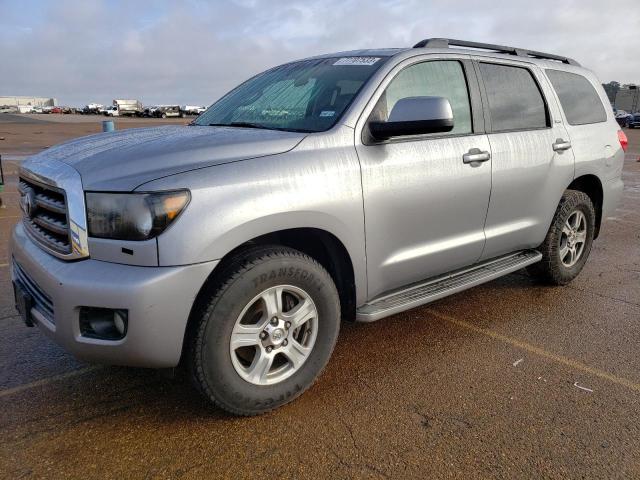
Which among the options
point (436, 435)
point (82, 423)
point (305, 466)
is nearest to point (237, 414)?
point (305, 466)

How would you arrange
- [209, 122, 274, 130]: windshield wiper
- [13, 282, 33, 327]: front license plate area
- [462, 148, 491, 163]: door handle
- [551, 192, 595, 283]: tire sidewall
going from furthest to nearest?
[551, 192, 595, 283]: tire sidewall → [462, 148, 491, 163]: door handle → [209, 122, 274, 130]: windshield wiper → [13, 282, 33, 327]: front license plate area

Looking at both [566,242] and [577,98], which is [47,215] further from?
[577,98]

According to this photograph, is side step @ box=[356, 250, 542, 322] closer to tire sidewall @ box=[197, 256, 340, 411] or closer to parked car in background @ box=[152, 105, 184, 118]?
tire sidewall @ box=[197, 256, 340, 411]

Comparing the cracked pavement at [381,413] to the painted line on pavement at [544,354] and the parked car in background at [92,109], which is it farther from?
the parked car in background at [92,109]

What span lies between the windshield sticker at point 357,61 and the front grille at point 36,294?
2257 mm

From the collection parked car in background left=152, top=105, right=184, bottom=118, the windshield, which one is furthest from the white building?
the windshield

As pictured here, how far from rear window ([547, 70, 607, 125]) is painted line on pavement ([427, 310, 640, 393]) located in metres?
1.98

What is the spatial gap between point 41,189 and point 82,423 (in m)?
1.21

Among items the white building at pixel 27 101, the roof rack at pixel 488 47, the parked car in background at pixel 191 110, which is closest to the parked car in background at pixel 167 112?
the parked car in background at pixel 191 110

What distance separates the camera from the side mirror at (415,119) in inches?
114

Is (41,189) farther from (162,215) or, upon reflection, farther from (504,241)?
(504,241)

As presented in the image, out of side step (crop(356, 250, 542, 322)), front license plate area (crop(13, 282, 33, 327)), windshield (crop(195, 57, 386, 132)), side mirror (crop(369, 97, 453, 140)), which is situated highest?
windshield (crop(195, 57, 386, 132))

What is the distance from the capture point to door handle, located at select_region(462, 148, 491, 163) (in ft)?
11.4

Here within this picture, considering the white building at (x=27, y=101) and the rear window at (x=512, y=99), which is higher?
the white building at (x=27, y=101)
